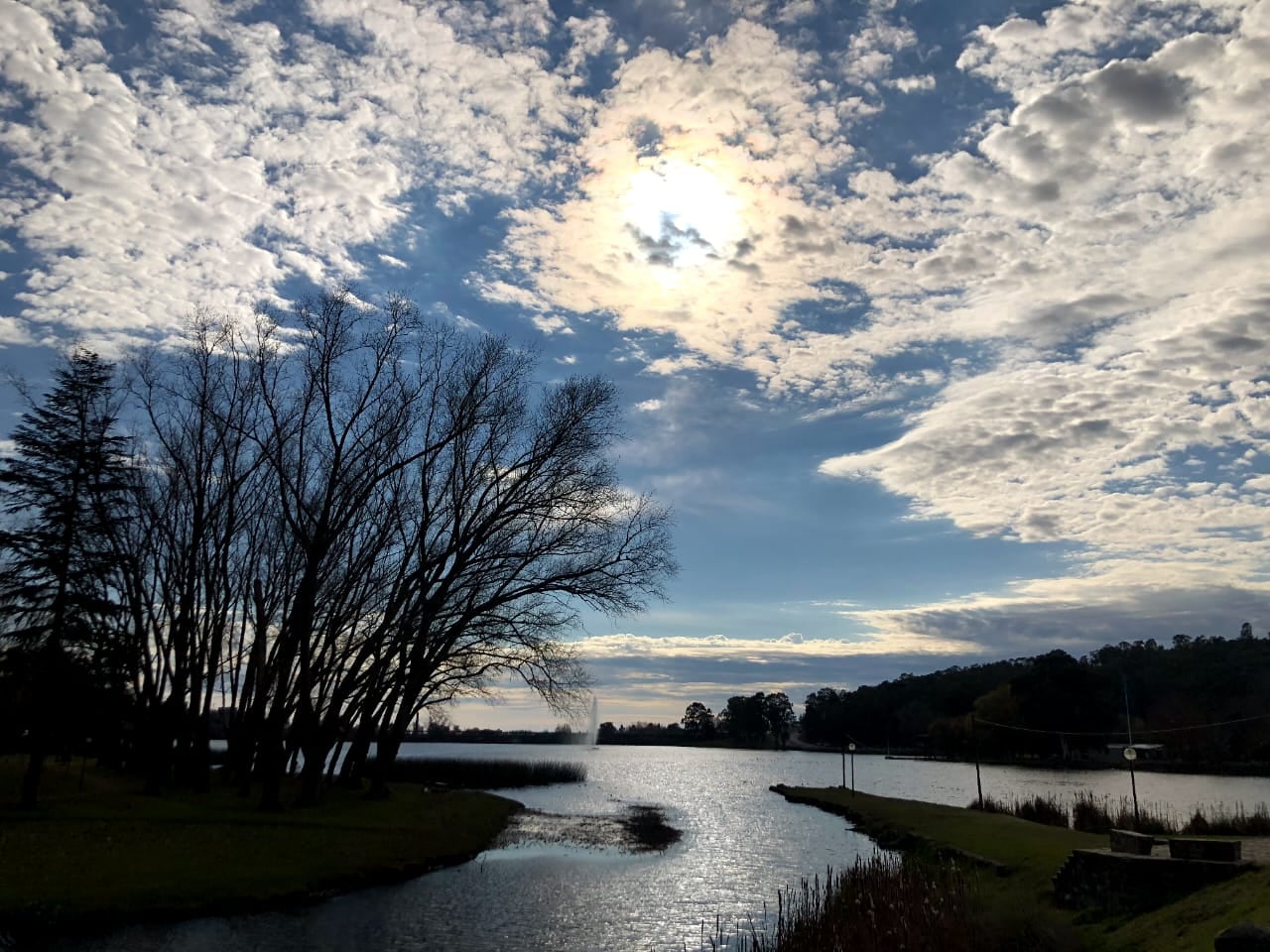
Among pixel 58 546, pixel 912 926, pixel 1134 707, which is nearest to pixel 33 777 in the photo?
pixel 58 546

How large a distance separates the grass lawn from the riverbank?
1456 cm

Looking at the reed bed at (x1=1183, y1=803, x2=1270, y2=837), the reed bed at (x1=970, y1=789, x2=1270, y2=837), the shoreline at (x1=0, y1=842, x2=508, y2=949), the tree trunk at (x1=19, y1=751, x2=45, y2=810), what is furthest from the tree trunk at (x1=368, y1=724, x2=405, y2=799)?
the reed bed at (x1=1183, y1=803, x2=1270, y2=837)

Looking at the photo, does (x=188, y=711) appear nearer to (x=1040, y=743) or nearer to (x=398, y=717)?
(x=398, y=717)

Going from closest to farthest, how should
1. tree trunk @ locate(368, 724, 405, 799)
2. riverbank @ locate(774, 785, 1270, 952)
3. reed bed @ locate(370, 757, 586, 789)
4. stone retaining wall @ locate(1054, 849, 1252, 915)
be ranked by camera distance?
riverbank @ locate(774, 785, 1270, 952)
stone retaining wall @ locate(1054, 849, 1252, 915)
tree trunk @ locate(368, 724, 405, 799)
reed bed @ locate(370, 757, 586, 789)

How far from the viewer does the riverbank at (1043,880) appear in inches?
498

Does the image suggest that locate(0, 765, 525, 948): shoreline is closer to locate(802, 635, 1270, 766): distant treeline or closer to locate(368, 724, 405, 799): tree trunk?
locate(368, 724, 405, 799): tree trunk

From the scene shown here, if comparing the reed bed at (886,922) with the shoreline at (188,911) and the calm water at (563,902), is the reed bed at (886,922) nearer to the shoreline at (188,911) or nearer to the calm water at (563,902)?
the calm water at (563,902)

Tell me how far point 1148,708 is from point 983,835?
115m

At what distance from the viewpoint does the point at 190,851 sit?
2141 centimetres

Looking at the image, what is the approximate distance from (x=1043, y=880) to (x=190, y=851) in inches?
750

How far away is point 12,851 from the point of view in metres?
19.3

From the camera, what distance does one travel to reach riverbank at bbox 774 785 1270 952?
12656mm

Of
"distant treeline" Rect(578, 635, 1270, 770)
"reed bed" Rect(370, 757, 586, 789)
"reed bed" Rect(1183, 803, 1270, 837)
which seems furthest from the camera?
"distant treeline" Rect(578, 635, 1270, 770)

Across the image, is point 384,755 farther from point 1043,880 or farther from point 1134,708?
point 1134,708
